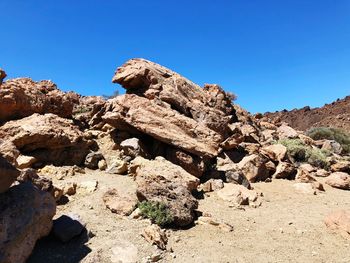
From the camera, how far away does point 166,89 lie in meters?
12.6

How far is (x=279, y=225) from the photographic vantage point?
325 inches

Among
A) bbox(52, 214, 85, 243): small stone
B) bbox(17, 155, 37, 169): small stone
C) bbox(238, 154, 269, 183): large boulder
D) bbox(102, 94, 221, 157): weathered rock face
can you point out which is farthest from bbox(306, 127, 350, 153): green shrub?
bbox(52, 214, 85, 243): small stone

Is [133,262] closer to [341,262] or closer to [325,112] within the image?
[341,262]

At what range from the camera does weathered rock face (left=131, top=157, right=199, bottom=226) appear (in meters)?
Answer: 7.62

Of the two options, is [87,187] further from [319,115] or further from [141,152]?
[319,115]

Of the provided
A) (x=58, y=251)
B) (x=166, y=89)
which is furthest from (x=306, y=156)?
(x=58, y=251)

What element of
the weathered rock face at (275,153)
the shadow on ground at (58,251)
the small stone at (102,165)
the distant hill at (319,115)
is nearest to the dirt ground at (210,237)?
the shadow on ground at (58,251)

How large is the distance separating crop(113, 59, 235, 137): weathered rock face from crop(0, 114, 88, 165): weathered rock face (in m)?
2.97

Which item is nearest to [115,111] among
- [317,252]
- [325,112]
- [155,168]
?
[155,168]

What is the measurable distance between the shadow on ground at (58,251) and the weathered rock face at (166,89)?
6.64 metres

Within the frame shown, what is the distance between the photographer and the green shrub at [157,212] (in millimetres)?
7320

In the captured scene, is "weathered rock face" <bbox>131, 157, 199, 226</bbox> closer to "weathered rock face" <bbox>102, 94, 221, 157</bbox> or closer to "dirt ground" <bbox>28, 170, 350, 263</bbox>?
"dirt ground" <bbox>28, 170, 350, 263</bbox>

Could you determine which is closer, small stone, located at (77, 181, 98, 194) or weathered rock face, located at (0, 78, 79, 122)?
small stone, located at (77, 181, 98, 194)

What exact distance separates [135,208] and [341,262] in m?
4.40
